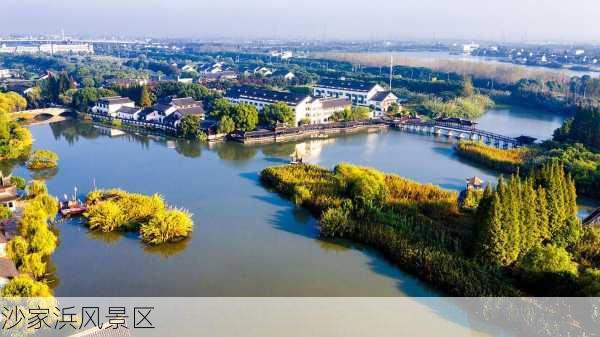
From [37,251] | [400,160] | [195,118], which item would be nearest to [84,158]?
[195,118]

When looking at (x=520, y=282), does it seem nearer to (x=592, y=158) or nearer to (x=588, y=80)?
(x=592, y=158)

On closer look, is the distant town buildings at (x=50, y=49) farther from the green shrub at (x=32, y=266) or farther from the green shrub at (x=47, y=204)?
the green shrub at (x=32, y=266)

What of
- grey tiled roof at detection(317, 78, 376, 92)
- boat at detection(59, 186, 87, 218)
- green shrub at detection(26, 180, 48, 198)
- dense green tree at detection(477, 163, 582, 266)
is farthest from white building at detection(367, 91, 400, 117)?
green shrub at detection(26, 180, 48, 198)

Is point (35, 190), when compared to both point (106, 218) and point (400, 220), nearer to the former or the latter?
point (106, 218)

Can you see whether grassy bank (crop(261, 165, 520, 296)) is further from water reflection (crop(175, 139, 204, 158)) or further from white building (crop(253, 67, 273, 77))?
white building (crop(253, 67, 273, 77))

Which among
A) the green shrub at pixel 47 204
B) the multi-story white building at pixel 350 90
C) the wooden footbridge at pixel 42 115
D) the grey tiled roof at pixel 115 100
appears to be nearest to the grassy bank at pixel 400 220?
the green shrub at pixel 47 204

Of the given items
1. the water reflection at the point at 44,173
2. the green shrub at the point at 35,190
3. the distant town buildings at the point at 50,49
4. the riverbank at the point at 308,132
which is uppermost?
the distant town buildings at the point at 50,49

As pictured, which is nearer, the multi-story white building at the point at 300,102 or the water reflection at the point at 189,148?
the water reflection at the point at 189,148
